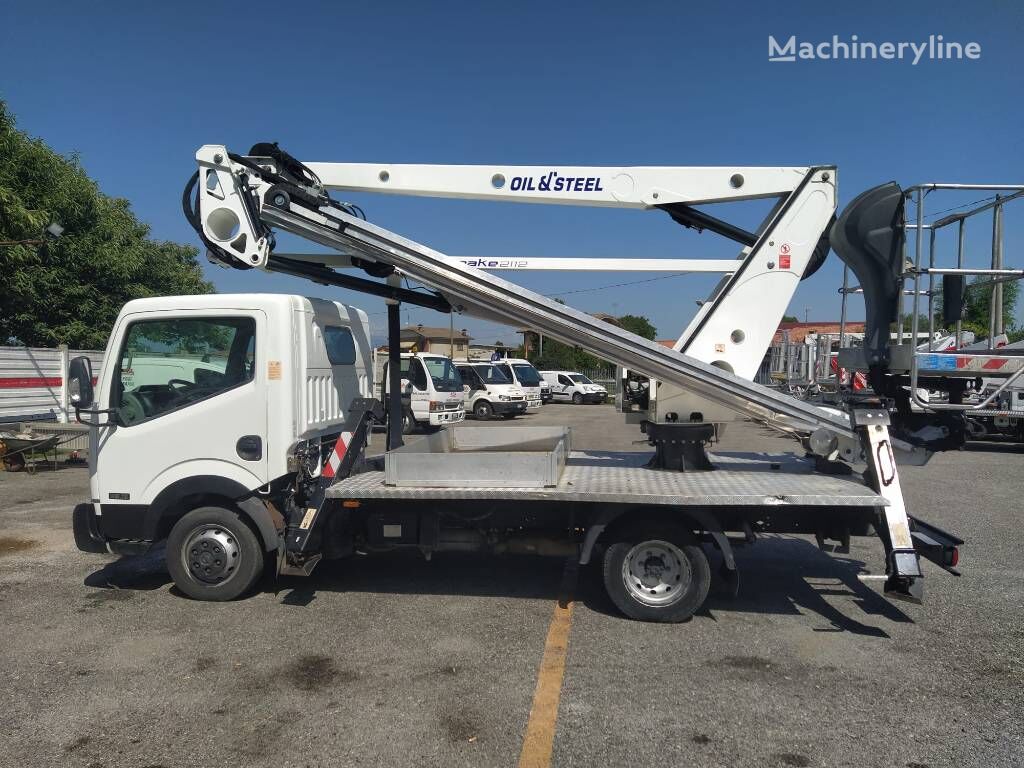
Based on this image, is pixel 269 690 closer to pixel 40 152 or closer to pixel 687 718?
pixel 687 718

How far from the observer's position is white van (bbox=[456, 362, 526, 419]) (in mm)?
23531

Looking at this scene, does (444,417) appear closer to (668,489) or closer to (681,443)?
(681,443)

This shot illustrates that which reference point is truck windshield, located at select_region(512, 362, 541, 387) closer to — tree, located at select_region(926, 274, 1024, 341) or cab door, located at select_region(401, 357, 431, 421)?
cab door, located at select_region(401, 357, 431, 421)

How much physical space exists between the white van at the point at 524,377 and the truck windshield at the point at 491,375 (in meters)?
0.51

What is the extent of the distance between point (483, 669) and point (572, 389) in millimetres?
30851

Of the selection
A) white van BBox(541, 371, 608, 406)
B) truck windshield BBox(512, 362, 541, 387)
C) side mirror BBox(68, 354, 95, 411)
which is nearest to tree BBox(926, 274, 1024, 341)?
side mirror BBox(68, 354, 95, 411)

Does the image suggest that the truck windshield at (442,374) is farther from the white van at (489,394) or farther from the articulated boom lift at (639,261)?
the articulated boom lift at (639,261)

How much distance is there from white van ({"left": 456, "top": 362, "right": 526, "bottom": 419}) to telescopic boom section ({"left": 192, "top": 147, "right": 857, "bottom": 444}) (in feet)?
57.4

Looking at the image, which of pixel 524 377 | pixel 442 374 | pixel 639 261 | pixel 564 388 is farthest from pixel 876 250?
pixel 564 388

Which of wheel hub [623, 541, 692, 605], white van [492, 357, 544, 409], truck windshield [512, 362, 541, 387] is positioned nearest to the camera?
wheel hub [623, 541, 692, 605]

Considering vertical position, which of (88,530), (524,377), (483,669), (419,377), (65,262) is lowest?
(483,669)

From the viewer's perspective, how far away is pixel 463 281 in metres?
5.50

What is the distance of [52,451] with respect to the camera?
14.5 meters

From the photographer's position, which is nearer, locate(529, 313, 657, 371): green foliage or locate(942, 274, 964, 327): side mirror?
locate(942, 274, 964, 327): side mirror
